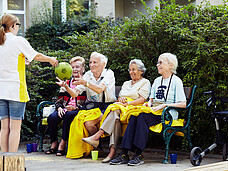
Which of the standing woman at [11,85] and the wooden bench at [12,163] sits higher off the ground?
the standing woman at [11,85]

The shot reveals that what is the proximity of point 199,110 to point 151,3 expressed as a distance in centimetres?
924

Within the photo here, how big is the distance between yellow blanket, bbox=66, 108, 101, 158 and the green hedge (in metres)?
1.21

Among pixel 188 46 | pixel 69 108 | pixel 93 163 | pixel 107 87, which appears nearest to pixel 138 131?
pixel 93 163

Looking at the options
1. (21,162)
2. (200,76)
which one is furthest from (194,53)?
(21,162)

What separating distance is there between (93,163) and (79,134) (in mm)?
575

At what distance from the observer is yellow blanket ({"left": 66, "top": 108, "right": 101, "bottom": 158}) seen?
206 inches

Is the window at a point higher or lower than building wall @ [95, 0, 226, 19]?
lower

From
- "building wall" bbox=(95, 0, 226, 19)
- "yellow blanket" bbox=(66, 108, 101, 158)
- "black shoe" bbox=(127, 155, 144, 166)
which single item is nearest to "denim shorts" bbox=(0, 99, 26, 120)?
"yellow blanket" bbox=(66, 108, 101, 158)

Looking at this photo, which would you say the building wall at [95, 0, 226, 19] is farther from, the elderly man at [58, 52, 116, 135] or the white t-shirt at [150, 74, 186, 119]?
the white t-shirt at [150, 74, 186, 119]

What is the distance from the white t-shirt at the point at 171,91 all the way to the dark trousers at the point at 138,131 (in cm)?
39

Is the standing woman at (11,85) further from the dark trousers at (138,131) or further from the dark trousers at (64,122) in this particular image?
the dark trousers at (138,131)

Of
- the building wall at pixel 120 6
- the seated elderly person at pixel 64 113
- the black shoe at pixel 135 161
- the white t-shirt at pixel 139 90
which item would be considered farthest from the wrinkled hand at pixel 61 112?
the building wall at pixel 120 6

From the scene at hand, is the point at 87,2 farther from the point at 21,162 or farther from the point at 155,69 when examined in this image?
the point at 21,162

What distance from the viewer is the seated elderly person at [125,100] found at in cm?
497
